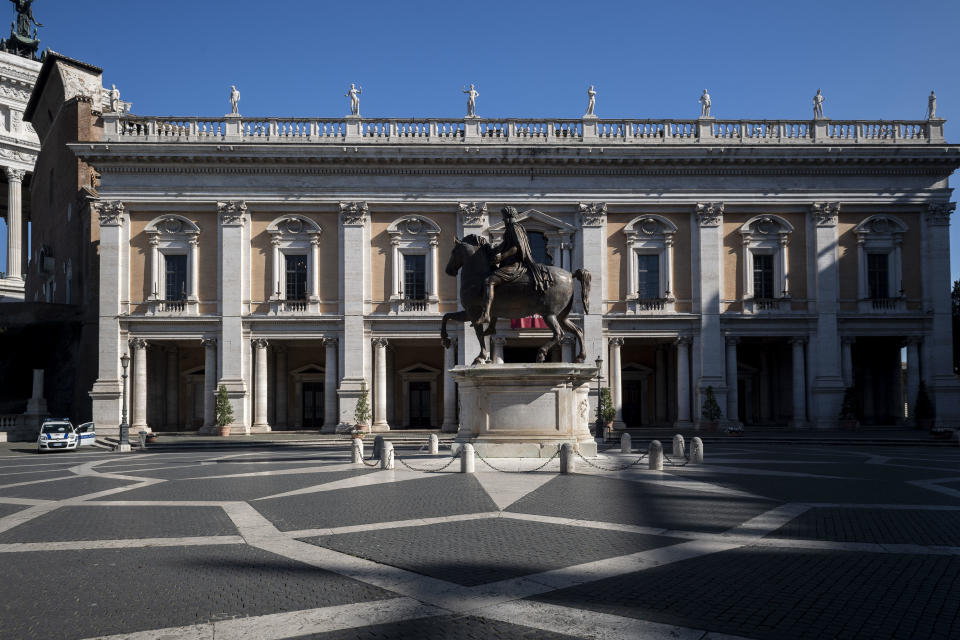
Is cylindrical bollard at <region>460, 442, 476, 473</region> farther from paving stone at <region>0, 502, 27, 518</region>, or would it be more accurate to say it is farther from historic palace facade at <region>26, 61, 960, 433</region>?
historic palace facade at <region>26, 61, 960, 433</region>

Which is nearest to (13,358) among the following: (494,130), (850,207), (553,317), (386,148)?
(386,148)

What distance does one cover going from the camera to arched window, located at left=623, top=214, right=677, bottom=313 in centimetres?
3862

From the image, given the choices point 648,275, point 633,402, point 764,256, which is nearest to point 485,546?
point 648,275

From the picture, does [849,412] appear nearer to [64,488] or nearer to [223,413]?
[223,413]

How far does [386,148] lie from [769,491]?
92.1 ft

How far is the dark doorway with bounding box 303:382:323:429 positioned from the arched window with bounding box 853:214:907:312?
29.1 metres

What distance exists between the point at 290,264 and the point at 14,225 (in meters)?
39.9

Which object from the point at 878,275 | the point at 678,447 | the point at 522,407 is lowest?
the point at 678,447

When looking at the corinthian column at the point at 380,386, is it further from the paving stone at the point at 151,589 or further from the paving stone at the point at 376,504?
the paving stone at the point at 151,589

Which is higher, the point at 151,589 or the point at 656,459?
the point at 151,589

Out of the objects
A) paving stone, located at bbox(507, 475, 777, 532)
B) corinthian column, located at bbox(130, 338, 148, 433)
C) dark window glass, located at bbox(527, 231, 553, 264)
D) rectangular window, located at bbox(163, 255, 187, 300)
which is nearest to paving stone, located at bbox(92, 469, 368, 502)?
paving stone, located at bbox(507, 475, 777, 532)

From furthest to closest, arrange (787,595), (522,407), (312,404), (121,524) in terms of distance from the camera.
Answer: (312,404) < (522,407) < (121,524) < (787,595)

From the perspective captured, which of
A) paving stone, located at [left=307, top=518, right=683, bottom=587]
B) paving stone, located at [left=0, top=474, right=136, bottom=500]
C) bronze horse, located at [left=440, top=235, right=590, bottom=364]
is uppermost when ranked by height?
bronze horse, located at [left=440, top=235, right=590, bottom=364]

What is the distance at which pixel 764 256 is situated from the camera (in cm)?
3916
